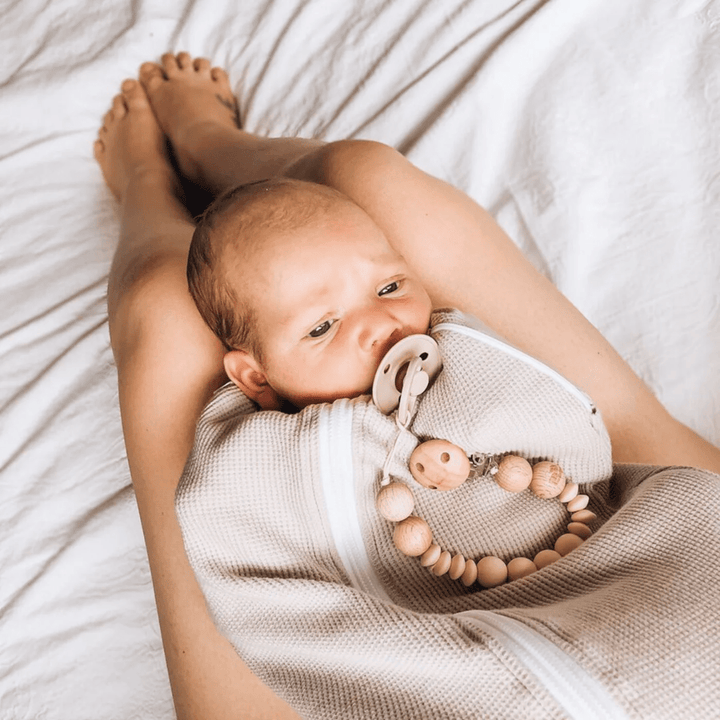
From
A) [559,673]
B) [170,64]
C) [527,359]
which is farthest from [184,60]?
[559,673]

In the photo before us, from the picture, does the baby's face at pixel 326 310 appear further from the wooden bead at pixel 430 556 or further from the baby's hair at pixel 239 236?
the wooden bead at pixel 430 556

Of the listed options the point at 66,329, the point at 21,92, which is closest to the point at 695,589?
the point at 66,329

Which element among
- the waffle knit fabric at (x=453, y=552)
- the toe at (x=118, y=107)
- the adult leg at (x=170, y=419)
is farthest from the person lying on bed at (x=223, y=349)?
the toe at (x=118, y=107)

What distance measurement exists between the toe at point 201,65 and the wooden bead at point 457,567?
113 centimetres

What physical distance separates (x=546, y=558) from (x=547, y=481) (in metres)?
0.08

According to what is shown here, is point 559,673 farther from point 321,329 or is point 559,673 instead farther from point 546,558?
point 321,329

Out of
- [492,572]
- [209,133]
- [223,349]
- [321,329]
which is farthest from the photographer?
[209,133]

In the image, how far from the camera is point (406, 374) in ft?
2.40

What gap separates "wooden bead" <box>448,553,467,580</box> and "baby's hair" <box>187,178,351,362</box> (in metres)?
0.31

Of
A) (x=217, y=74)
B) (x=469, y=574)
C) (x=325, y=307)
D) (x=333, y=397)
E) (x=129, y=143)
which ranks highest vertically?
(x=217, y=74)

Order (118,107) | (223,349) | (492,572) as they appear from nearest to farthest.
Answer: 1. (492,572)
2. (223,349)
3. (118,107)

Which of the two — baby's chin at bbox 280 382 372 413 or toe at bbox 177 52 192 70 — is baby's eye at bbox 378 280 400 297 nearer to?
baby's chin at bbox 280 382 372 413

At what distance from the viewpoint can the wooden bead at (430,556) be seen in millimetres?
679

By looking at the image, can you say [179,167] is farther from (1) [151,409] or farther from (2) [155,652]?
(2) [155,652]
